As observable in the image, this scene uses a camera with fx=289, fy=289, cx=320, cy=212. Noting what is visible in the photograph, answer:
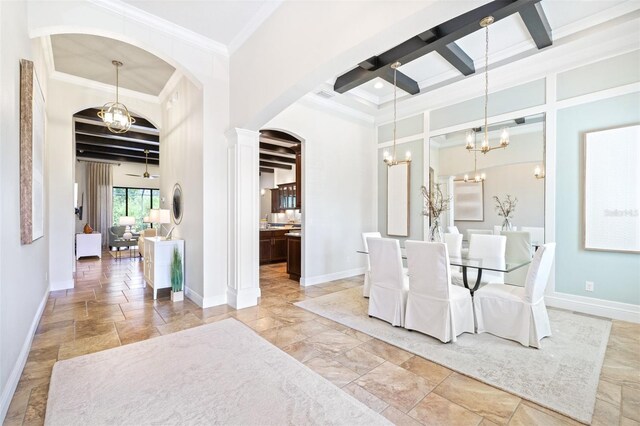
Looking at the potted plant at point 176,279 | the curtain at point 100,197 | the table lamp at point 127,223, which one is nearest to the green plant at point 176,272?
the potted plant at point 176,279

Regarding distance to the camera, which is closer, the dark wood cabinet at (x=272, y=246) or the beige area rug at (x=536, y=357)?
the beige area rug at (x=536, y=357)

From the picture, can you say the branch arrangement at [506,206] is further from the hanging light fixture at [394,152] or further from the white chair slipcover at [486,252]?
the hanging light fixture at [394,152]

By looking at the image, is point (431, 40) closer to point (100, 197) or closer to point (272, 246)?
point (272, 246)

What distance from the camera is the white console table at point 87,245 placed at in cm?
793

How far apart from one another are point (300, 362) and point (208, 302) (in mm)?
1992

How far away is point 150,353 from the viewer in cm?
266

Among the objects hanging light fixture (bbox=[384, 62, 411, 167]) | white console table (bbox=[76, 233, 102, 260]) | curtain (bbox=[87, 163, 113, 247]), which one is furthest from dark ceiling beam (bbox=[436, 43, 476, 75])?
curtain (bbox=[87, 163, 113, 247])

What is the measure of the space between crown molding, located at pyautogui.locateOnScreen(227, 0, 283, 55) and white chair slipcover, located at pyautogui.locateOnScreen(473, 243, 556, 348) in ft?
12.2

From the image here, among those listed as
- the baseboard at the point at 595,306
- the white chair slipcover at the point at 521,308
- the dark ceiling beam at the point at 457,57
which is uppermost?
the dark ceiling beam at the point at 457,57

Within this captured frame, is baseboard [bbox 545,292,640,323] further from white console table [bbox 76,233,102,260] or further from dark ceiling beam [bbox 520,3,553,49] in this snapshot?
white console table [bbox 76,233,102,260]

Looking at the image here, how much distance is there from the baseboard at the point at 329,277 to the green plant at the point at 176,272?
204 cm

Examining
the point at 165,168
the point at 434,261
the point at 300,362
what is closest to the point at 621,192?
the point at 434,261

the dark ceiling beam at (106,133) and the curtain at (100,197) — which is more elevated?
the dark ceiling beam at (106,133)

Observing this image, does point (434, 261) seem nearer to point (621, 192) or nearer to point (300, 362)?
point (300, 362)
